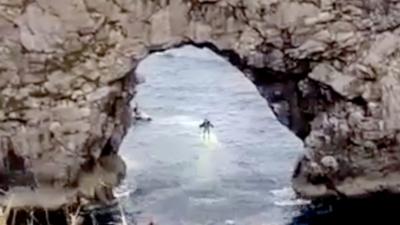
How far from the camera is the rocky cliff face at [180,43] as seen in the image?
35.7m

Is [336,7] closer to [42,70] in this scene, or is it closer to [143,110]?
[42,70]

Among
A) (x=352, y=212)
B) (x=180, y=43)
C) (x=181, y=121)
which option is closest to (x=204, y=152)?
(x=181, y=121)

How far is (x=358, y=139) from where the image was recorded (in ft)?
121

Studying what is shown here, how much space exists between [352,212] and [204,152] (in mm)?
10148

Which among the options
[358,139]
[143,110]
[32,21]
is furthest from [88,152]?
[143,110]

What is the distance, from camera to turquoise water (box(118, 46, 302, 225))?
123ft

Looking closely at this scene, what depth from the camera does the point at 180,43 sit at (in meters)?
36.8

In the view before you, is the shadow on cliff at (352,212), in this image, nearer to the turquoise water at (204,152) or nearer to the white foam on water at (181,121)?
the turquoise water at (204,152)

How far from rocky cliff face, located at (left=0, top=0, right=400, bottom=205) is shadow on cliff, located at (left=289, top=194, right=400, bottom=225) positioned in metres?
0.48

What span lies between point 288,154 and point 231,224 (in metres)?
8.89

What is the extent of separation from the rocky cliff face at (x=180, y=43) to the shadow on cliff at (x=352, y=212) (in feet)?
1.57

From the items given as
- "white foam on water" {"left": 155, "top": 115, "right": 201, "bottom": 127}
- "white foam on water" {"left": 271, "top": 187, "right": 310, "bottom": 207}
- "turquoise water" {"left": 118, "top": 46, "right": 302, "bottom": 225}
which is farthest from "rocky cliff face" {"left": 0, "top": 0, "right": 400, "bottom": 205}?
"white foam on water" {"left": 155, "top": 115, "right": 201, "bottom": 127}

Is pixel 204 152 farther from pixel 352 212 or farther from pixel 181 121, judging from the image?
pixel 352 212

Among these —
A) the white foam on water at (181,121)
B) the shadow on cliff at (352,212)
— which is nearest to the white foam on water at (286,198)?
the shadow on cliff at (352,212)
